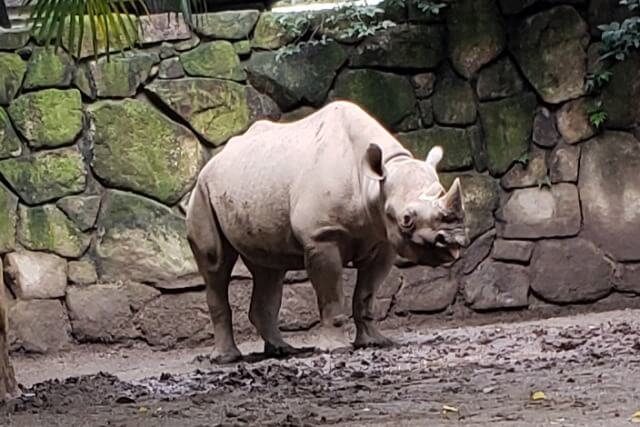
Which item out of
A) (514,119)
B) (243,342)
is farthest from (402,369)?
(514,119)

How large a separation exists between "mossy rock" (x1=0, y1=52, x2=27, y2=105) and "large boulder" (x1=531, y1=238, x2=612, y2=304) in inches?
131

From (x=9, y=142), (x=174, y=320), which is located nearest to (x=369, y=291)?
(x=174, y=320)

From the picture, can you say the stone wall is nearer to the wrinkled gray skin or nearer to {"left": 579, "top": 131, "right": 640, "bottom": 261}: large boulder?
{"left": 579, "top": 131, "right": 640, "bottom": 261}: large boulder

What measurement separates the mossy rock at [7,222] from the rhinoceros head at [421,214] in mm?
3078

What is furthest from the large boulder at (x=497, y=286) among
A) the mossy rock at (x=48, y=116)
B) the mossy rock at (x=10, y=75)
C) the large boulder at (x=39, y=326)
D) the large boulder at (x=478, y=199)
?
the mossy rock at (x=10, y=75)

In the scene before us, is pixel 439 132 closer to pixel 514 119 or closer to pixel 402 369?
pixel 514 119

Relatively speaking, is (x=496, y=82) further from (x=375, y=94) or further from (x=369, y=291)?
(x=369, y=291)

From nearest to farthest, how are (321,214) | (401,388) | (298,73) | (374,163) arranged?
1. (401,388)
2. (374,163)
3. (321,214)
4. (298,73)

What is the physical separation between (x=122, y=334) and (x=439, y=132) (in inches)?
90.8

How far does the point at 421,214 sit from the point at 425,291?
8.55 feet

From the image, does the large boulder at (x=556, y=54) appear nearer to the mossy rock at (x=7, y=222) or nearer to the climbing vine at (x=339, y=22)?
the climbing vine at (x=339, y=22)

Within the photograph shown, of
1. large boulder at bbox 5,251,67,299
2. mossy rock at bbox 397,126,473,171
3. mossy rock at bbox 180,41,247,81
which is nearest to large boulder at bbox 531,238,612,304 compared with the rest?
mossy rock at bbox 397,126,473,171

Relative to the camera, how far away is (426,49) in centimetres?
769

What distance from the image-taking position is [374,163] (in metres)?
5.23
